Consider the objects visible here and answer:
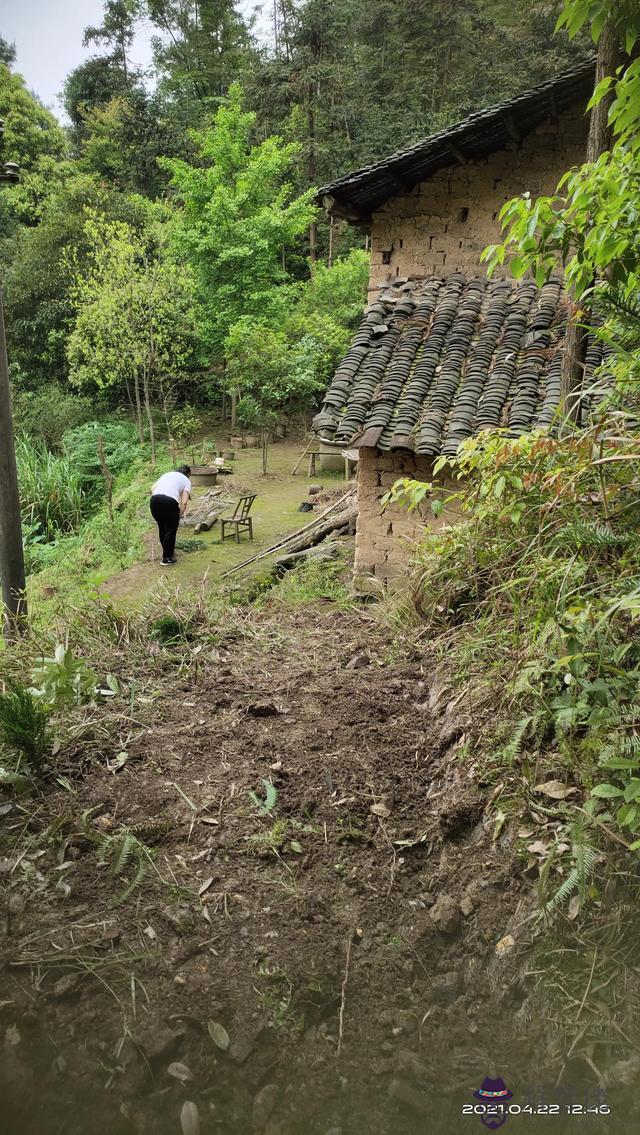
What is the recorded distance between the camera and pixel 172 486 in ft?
32.5

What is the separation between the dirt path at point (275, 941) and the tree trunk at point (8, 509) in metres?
3.85

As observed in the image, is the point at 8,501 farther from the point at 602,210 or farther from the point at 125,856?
the point at 602,210

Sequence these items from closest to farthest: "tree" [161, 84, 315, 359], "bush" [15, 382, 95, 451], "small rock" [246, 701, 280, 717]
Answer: "small rock" [246, 701, 280, 717] → "bush" [15, 382, 95, 451] → "tree" [161, 84, 315, 359]

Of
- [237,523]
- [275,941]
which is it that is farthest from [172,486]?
[275,941]

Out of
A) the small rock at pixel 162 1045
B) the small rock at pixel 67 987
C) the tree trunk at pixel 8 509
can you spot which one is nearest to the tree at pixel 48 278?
the tree trunk at pixel 8 509

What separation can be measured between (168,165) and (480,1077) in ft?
80.2

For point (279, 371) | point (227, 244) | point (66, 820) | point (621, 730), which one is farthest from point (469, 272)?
point (227, 244)

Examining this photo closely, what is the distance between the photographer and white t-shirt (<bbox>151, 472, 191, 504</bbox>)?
9828mm

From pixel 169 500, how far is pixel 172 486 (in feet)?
0.91

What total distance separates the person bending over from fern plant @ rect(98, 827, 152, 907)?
7.16m

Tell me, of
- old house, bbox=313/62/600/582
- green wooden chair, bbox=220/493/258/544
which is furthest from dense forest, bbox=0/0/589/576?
old house, bbox=313/62/600/582

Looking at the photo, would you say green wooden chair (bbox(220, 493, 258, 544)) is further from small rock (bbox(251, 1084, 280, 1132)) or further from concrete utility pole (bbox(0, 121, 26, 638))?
small rock (bbox(251, 1084, 280, 1132))

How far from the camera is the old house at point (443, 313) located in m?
6.83

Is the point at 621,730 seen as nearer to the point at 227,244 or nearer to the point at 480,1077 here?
the point at 480,1077
